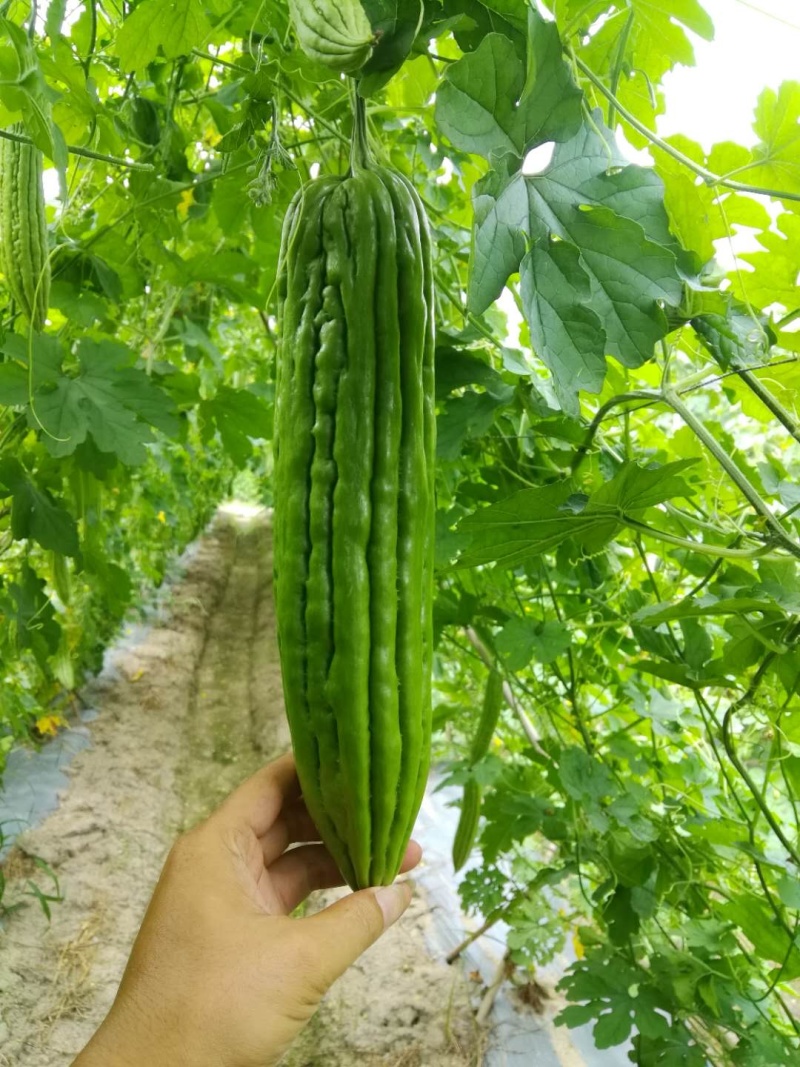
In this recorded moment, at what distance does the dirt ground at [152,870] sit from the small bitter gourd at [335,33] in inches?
90.0

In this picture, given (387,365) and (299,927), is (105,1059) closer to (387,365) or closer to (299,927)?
(299,927)

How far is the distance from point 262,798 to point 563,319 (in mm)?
877

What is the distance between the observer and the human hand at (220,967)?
0.93 m

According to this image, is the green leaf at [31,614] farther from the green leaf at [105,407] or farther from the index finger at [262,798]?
the index finger at [262,798]

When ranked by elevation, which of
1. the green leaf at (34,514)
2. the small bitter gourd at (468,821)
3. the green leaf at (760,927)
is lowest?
the green leaf at (760,927)

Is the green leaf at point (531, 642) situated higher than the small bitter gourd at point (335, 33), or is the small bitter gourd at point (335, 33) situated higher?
the small bitter gourd at point (335, 33)

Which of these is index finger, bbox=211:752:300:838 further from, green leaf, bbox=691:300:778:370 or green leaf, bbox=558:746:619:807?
green leaf, bbox=691:300:778:370

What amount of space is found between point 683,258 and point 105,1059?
3.64 feet

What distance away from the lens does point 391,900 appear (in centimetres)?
107

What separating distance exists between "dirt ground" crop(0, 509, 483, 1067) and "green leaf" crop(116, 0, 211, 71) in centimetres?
229

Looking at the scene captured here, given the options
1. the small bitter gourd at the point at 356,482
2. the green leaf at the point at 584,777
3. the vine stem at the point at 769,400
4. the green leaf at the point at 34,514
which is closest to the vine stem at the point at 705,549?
the vine stem at the point at 769,400

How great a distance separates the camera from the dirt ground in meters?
2.21

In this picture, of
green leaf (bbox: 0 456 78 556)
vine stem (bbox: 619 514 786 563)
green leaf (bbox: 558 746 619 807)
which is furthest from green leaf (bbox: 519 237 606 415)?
green leaf (bbox: 0 456 78 556)

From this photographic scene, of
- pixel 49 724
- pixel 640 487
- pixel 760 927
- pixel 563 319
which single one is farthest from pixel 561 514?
pixel 49 724
